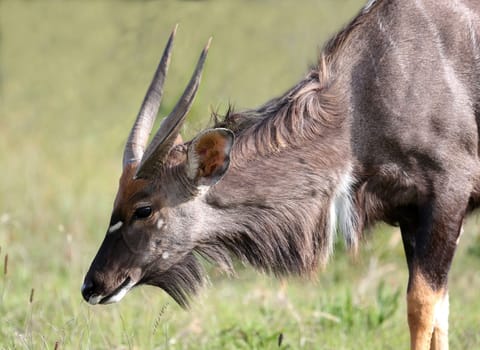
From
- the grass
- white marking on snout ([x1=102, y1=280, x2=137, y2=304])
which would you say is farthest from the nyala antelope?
the grass

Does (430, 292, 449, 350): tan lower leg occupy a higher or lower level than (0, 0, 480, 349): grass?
lower

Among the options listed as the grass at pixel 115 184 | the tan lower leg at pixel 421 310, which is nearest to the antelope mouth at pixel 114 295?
the grass at pixel 115 184

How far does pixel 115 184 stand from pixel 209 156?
249 inches

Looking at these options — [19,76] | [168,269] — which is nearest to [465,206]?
[168,269]

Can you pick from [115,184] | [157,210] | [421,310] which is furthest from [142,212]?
[115,184]

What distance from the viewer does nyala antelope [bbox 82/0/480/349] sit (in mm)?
5320

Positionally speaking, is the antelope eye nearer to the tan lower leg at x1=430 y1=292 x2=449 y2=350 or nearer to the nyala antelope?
the nyala antelope

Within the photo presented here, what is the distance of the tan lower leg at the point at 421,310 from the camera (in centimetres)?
547

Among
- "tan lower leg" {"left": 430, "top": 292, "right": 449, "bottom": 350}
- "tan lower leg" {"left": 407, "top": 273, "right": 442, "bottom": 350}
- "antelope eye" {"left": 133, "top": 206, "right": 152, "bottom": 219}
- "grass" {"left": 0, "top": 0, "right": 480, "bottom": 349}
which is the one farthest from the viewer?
"grass" {"left": 0, "top": 0, "right": 480, "bottom": 349}

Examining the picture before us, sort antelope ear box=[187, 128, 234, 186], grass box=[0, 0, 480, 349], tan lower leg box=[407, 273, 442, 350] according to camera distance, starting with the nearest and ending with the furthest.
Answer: antelope ear box=[187, 128, 234, 186] < tan lower leg box=[407, 273, 442, 350] < grass box=[0, 0, 480, 349]

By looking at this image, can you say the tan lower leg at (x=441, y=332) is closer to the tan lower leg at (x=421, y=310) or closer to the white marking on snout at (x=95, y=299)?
the tan lower leg at (x=421, y=310)

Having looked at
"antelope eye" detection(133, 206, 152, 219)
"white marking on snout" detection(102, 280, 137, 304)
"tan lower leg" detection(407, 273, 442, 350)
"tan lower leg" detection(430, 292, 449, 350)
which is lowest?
"tan lower leg" detection(430, 292, 449, 350)

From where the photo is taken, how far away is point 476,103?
563 centimetres

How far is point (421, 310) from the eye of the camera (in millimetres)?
5484
